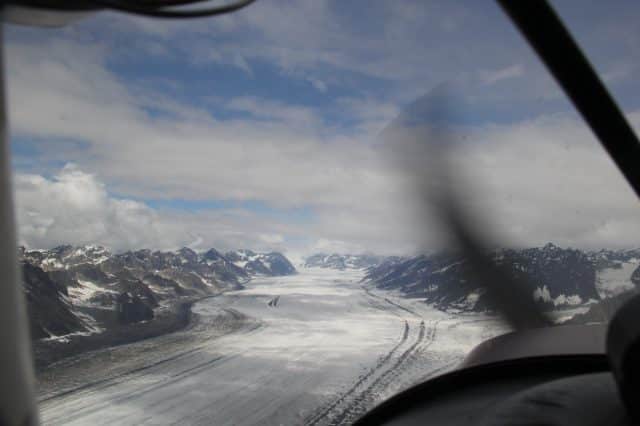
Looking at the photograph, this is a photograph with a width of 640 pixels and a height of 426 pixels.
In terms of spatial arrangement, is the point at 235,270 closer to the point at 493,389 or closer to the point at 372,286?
the point at 372,286

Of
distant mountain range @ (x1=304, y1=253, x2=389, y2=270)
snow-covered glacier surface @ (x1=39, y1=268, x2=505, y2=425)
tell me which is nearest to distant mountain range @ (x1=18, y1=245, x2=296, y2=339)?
snow-covered glacier surface @ (x1=39, y1=268, x2=505, y2=425)

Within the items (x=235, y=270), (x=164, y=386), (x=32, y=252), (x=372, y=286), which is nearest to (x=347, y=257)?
(x=235, y=270)

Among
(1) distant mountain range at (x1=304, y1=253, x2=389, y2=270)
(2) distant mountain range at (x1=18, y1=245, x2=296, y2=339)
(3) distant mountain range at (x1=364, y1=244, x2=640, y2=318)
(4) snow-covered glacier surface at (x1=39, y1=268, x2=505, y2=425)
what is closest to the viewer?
(3) distant mountain range at (x1=364, y1=244, x2=640, y2=318)

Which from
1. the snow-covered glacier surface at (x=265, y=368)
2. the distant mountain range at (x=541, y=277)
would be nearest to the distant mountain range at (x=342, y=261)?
the distant mountain range at (x=541, y=277)

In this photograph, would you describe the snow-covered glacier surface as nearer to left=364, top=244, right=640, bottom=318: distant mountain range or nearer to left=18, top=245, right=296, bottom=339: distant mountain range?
left=364, top=244, right=640, bottom=318: distant mountain range

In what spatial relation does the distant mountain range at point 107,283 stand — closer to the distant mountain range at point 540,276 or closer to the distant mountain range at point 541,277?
the distant mountain range at point 541,277

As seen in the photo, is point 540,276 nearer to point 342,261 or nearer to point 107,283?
point 107,283
